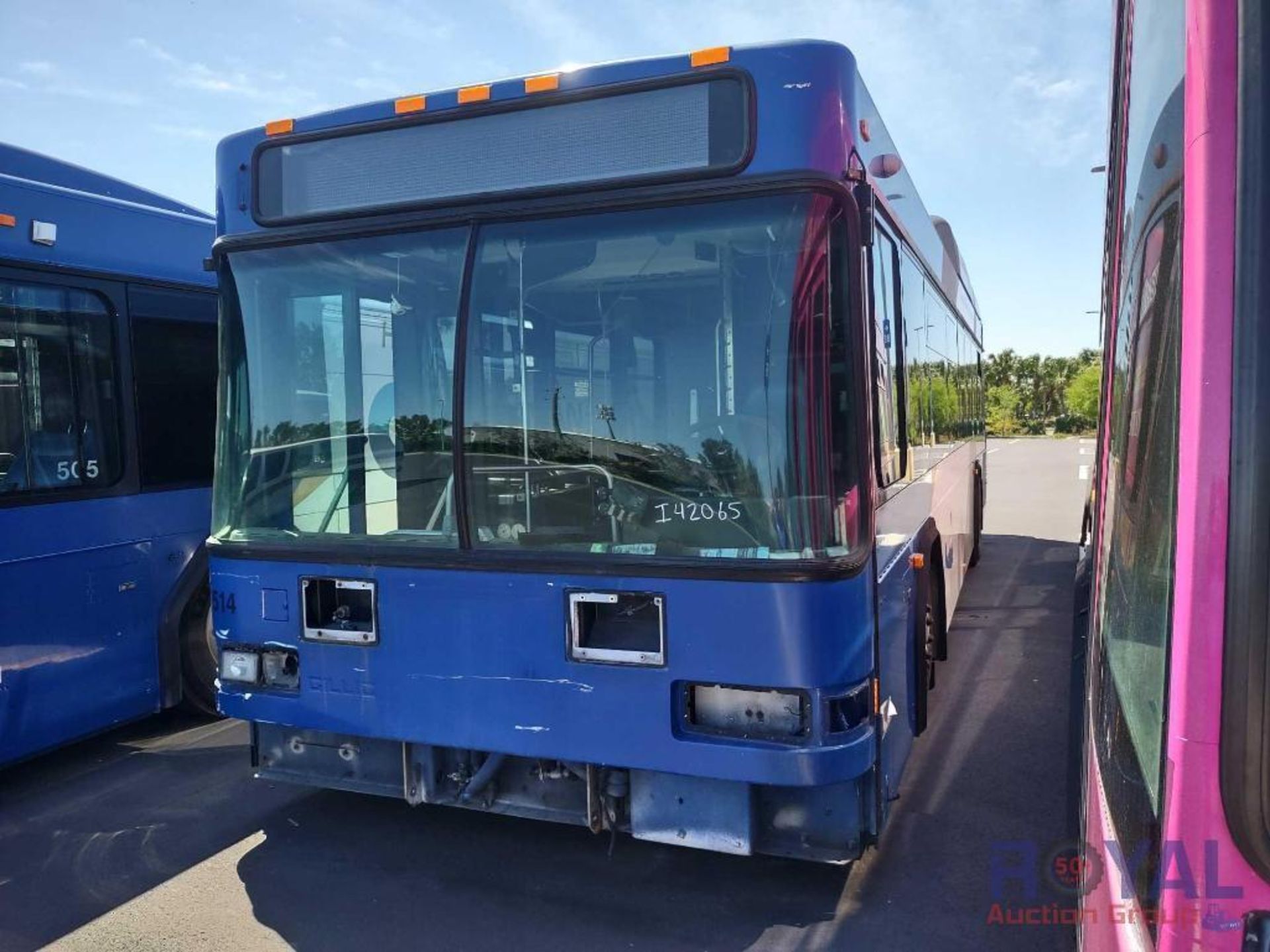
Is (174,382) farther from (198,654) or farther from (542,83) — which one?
(542,83)

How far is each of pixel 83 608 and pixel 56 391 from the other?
3.95ft

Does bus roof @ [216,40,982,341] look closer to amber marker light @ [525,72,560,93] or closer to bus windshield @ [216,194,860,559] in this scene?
amber marker light @ [525,72,560,93]

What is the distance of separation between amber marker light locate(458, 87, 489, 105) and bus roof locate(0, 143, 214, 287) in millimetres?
2920

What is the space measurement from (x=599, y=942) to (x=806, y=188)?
2.74 m

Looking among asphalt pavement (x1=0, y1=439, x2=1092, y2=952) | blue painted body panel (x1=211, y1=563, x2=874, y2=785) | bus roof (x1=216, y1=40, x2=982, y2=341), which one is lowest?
asphalt pavement (x1=0, y1=439, x2=1092, y2=952)

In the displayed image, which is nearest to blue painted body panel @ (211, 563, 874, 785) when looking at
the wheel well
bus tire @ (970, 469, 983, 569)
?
the wheel well

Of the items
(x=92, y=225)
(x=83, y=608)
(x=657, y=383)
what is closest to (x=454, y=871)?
(x=657, y=383)

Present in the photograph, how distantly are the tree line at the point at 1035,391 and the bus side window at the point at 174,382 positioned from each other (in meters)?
66.6

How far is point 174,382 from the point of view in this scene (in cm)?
597

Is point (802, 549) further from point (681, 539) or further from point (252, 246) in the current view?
point (252, 246)

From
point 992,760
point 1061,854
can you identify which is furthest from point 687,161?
point 992,760

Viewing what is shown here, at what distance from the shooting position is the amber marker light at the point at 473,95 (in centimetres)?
354

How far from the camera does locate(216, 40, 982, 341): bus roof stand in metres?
3.13

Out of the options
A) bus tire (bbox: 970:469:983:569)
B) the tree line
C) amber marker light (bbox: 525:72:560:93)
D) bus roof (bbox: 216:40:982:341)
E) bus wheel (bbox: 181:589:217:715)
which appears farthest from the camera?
the tree line
